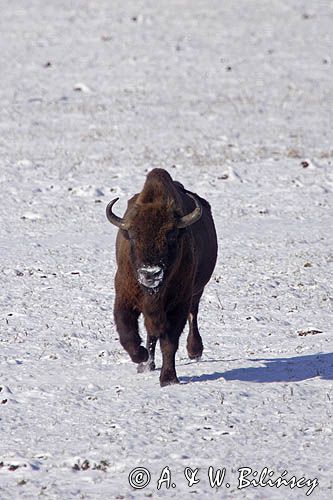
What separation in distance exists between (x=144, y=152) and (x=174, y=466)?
47.2 feet

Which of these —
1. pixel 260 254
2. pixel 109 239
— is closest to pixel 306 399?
pixel 260 254

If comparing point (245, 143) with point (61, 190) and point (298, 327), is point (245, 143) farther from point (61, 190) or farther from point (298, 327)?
point (298, 327)

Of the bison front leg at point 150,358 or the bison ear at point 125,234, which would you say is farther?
the bison front leg at point 150,358

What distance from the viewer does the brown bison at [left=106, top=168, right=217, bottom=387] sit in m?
8.47

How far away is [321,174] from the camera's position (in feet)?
62.5

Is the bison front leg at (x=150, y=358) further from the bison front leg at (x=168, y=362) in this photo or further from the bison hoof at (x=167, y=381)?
the bison hoof at (x=167, y=381)

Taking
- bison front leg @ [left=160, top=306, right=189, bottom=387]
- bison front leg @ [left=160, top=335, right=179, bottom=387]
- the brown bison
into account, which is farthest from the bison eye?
bison front leg @ [left=160, top=335, right=179, bottom=387]

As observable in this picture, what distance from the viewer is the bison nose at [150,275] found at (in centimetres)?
833

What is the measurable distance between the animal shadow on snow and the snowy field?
0.03m

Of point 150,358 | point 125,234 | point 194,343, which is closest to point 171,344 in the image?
point 150,358

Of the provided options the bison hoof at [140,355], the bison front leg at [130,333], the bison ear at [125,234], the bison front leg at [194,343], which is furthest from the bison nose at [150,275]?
the bison front leg at [194,343]

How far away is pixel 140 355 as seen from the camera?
907cm

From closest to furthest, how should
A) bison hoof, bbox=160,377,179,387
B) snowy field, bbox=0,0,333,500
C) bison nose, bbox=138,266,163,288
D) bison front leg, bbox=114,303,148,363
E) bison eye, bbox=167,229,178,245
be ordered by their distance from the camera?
snowy field, bbox=0,0,333,500 → bison nose, bbox=138,266,163,288 → bison eye, bbox=167,229,178,245 → bison hoof, bbox=160,377,179,387 → bison front leg, bbox=114,303,148,363

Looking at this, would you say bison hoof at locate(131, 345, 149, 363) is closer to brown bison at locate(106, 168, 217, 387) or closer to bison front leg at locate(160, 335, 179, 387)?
brown bison at locate(106, 168, 217, 387)
